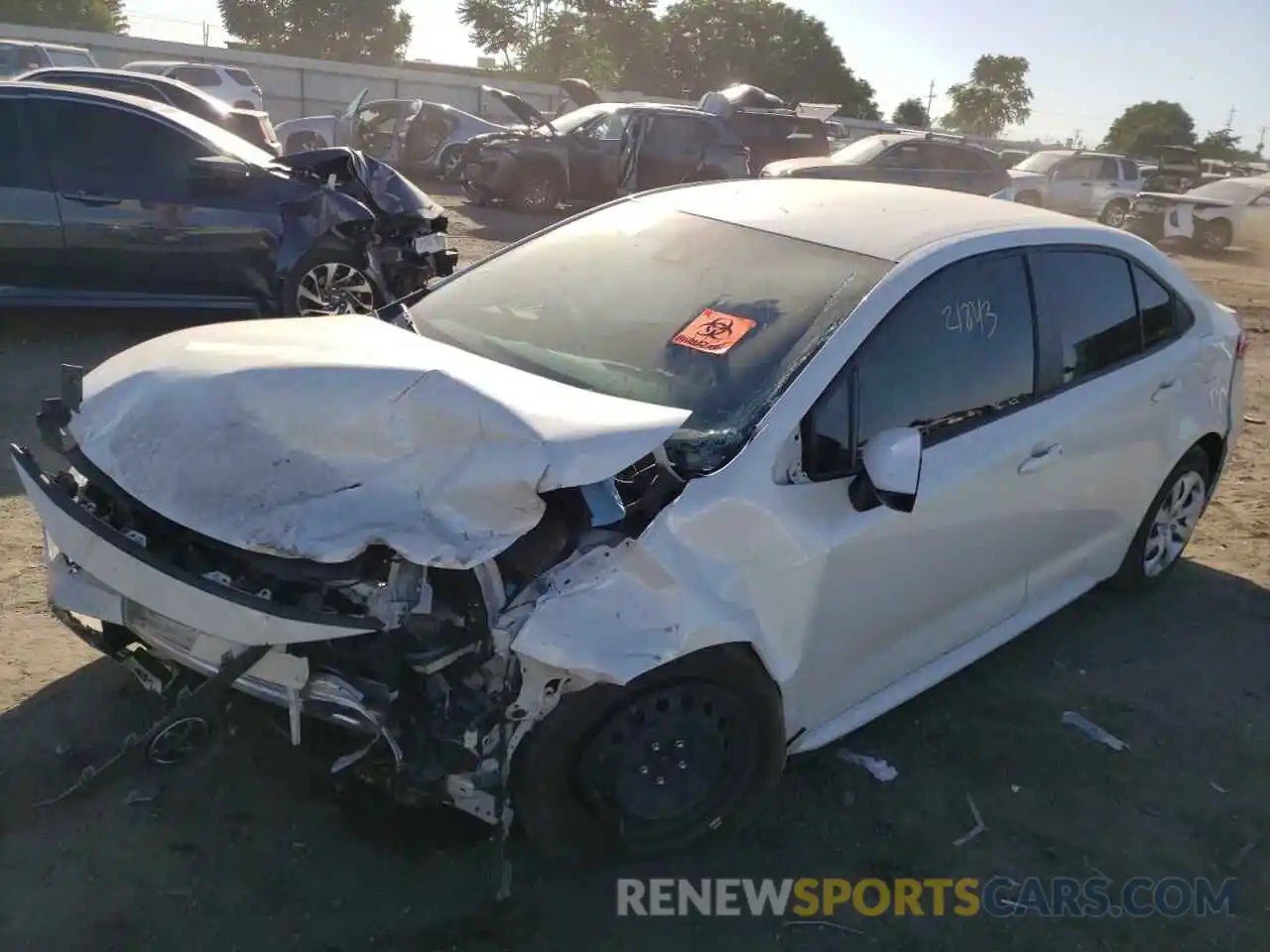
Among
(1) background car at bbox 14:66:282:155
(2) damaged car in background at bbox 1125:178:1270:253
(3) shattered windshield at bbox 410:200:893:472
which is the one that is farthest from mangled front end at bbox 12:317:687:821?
(2) damaged car in background at bbox 1125:178:1270:253

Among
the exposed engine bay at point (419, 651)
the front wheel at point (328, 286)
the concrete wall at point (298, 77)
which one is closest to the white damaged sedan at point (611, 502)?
the exposed engine bay at point (419, 651)

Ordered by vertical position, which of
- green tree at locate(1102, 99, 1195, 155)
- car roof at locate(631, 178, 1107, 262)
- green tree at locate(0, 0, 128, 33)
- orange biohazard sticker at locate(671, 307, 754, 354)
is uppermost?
green tree at locate(0, 0, 128, 33)

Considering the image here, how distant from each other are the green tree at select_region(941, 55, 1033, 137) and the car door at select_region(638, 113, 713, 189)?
6180 cm

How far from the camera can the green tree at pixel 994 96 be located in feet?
236

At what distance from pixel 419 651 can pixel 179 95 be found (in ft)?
34.2

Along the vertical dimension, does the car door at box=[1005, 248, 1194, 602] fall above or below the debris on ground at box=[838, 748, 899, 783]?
above

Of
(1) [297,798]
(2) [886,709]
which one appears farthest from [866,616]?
(1) [297,798]

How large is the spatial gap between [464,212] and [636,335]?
14364mm

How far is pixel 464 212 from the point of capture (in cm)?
→ 1697

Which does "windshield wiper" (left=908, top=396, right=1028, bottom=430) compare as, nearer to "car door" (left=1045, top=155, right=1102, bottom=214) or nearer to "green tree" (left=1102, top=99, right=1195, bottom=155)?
"car door" (left=1045, top=155, right=1102, bottom=214)

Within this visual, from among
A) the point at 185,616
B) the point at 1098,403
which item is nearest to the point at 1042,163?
the point at 1098,403

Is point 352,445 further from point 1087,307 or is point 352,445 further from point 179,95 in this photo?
point 179,95

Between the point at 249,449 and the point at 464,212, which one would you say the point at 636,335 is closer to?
the point at 249,449

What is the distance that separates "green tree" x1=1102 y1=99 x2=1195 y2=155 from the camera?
53.1 meters
